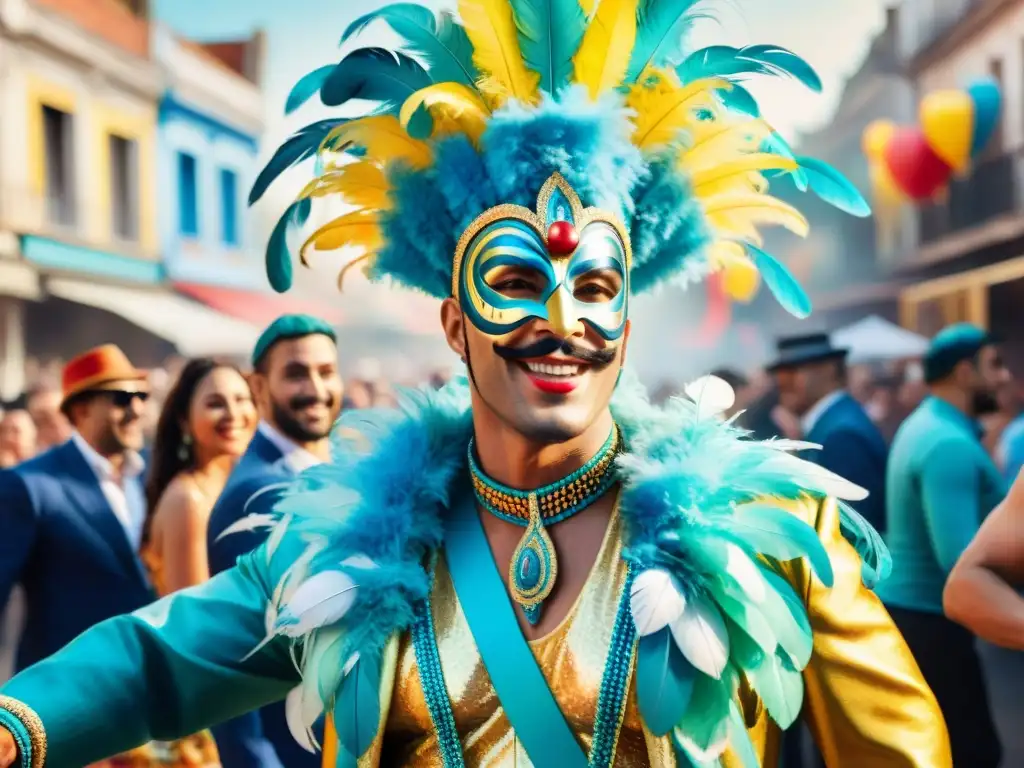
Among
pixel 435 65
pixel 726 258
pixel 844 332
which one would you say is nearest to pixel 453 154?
pixel 435 65

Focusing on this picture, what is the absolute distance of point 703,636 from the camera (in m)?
1.71

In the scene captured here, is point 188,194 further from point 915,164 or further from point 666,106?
point 666,106

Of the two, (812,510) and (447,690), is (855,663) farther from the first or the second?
(447,690)

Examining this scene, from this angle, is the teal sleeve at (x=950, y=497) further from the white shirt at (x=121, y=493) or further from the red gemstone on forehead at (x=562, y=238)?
the white shirt at (x=121, y=493)

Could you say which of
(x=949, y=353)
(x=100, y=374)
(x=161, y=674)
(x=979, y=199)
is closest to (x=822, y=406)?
(x=949, y=353)

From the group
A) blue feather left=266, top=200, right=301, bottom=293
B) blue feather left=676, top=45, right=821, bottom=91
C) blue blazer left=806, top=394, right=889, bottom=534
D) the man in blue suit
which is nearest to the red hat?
the man in blue suit

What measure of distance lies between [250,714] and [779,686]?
1920mm

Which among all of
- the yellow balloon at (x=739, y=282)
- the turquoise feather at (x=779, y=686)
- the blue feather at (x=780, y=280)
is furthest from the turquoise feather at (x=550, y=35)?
the yellow balloon at (x=739, y=282)

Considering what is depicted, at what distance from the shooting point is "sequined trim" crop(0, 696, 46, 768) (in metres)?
1.72

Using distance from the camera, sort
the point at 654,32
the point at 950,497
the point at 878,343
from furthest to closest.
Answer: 1. the point at 878,343
2. the point at 950,497
3. the point at 654,32

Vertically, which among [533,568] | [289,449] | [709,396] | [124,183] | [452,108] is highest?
[124,183]

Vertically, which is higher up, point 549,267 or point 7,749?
point 549,267

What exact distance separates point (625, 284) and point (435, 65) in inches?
19.9

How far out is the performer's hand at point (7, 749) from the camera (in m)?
1.68
